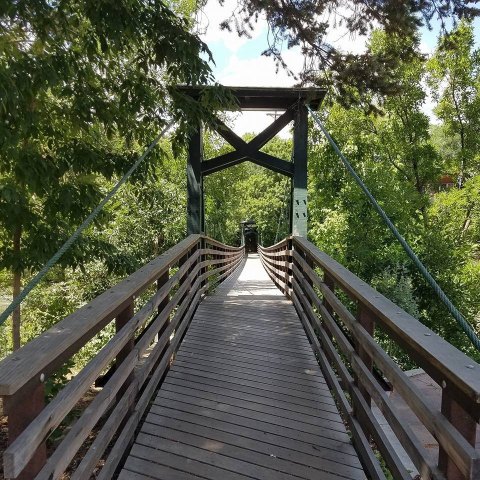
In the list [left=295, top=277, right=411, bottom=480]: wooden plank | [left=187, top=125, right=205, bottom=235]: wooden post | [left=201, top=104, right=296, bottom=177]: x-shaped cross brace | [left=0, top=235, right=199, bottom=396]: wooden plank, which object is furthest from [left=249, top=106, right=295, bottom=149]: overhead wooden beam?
[left=0, top=235, right=199, bottom=396]: wooden plank

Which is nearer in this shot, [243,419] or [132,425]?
[132,425]

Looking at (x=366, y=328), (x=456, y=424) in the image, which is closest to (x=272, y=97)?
(x=366, y=328)

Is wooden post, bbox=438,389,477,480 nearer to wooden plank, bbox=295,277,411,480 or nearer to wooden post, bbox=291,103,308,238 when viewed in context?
wooden plank, bbox=295,277,411,480

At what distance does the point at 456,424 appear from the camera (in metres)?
1.30

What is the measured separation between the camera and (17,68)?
2.86 meters

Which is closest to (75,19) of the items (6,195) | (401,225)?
(6,195)

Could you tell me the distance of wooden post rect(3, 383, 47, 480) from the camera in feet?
3.94

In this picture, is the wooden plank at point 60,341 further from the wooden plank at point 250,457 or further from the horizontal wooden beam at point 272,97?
the horizontal wooden beam at point 272,97

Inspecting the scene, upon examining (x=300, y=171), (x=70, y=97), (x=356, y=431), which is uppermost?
(x=70, y=97)

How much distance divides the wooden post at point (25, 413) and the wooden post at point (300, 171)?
5201mm

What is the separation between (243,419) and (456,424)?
1.58m

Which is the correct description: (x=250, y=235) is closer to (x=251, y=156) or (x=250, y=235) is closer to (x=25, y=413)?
(x=251, y=156)

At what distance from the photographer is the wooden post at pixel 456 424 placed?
1.27m

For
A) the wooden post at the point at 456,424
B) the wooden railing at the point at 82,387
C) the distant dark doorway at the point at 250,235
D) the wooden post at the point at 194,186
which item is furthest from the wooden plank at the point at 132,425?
the distant dark doorway at the point at 250,235
